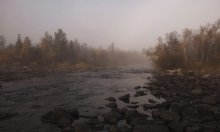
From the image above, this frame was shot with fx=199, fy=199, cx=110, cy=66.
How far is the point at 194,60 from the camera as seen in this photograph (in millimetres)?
53906

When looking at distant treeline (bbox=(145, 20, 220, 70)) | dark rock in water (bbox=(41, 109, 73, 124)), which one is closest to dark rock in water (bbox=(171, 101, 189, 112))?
dark rock in water (bbox=(41, 109, 73, 124))

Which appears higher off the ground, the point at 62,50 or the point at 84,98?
the point at 62,50

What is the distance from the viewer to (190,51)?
57.1m

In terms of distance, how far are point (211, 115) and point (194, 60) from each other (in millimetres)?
41846

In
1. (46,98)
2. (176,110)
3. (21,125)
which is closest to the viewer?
(21,125)

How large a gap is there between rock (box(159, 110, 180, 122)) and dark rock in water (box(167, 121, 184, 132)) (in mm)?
904

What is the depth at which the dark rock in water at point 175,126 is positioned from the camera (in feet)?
42.2

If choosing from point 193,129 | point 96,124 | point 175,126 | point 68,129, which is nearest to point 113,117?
point 96,124

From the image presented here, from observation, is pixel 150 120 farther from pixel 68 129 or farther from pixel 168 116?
pixel 68 129

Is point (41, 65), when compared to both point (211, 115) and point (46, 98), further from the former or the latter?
point (211, 115)

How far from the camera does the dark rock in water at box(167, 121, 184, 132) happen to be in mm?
12849

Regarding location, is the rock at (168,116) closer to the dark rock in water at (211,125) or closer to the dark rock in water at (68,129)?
the dark rock in water at (211,125)

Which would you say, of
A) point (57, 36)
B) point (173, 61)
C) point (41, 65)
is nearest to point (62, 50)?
point (57, 36)

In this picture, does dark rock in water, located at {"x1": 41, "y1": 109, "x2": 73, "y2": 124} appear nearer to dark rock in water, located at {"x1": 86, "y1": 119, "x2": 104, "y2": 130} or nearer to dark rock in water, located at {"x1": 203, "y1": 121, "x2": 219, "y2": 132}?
dark rock in water, located at {"x1": 86, "y1": 119, "x2": 104, "y2": 130}
